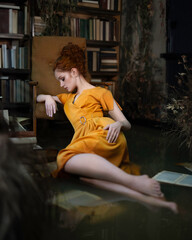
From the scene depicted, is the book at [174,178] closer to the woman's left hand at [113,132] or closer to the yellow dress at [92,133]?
the yellow dress at [92,133]

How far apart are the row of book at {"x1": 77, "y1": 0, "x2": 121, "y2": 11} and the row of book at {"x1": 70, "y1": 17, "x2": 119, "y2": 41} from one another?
16 centimetres

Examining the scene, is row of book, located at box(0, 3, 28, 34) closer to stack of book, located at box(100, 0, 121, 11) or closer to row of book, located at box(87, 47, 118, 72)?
row of book, located at box(87, 47, 118, 72)

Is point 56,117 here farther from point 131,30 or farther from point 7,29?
point 131,30

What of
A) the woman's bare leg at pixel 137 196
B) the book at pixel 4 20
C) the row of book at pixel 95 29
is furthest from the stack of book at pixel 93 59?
the woman's bare leg at pixel 137 196

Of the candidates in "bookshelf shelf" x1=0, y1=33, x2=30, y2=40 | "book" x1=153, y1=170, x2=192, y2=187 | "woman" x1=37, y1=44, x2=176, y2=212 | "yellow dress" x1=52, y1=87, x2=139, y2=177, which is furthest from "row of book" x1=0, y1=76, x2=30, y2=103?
"book" x1=153, y1=170, x2=192, y2=187

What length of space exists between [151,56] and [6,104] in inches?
74.7

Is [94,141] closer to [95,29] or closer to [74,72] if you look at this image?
[74,72]

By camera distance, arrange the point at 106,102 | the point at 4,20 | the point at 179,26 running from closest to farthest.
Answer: the point at 106,102
the point at 179,26
the point at 4,20

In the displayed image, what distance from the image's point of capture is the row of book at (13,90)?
350 centimetres

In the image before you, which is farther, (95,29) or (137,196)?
(95,29)

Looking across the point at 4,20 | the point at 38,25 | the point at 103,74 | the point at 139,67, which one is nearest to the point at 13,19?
the point at 4,20

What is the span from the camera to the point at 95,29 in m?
3.89

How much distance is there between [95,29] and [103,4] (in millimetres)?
347

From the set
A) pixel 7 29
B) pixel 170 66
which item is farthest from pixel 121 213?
pixel 7 29
